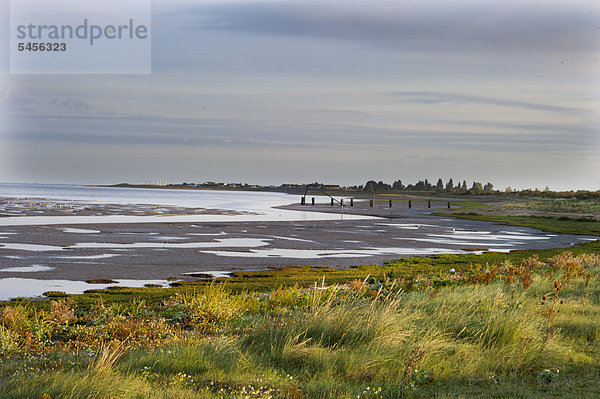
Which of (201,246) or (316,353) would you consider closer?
(316,353)

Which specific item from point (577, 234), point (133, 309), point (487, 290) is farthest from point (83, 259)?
point (577, 234)

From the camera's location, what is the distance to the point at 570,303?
12.1 m

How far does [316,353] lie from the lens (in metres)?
7.92

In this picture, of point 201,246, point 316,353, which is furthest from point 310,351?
point 201,246

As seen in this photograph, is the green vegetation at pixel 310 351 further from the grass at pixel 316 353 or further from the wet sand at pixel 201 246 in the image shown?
the wet sand at pixel 201 246

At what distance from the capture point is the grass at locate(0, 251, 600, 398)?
675 cm

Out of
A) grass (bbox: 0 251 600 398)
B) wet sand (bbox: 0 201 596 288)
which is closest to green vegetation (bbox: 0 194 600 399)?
grass (bbox: 0 251 600 398)

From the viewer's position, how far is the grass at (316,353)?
6.75m

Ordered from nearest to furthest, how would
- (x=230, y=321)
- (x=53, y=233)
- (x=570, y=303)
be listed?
1. (x=230, y=321)
2. (x=570, y=303)
3. (x=53, y=233)

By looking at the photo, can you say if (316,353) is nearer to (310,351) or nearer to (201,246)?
(310,351)

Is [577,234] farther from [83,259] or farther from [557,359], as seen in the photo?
[557,359]

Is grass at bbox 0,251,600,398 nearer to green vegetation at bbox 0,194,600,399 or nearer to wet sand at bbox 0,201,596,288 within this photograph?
green vegetation at bbox 0,194,600,399

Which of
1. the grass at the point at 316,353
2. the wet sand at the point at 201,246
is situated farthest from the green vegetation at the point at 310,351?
the wet sand at the point at 201,246

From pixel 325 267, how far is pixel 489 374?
15.3 meters
